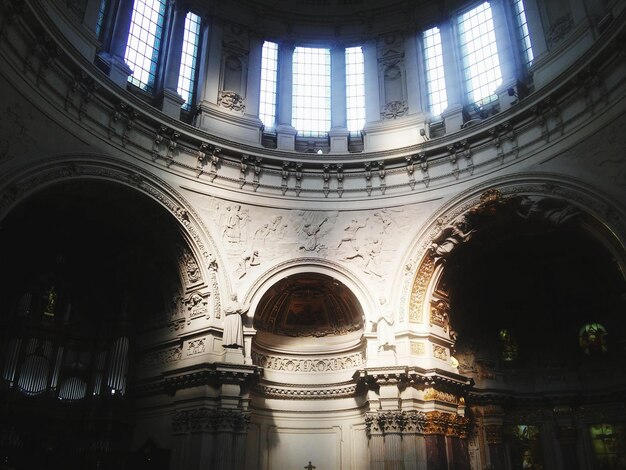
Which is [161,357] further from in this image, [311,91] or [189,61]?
[311,91]

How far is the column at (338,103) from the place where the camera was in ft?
Result: 74.8

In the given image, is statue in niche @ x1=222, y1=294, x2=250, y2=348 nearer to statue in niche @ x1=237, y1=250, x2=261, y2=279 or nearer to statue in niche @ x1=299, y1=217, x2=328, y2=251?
statue in niche @ x1=237, y1=250, x2=261, y2=279

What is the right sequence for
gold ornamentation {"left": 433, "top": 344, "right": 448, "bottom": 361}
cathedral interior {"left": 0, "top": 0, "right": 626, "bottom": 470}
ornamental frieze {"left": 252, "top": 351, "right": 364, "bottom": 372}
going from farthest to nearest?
1. ornamental frieze {"left": 252, "top": 351, "right": 364, "bottom": 372}
2. gold ornamentation {"left": 433, "top": 344, "right": 448, "bottom": 361}
3. cathedral interior {"left": 0, "top": 0, "right": 626, "bottom": 470}

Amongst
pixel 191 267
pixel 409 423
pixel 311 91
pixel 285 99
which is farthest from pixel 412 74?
pixel 409 423

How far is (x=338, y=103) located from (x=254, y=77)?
12.2 ft

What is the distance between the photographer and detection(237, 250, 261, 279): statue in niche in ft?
65.4

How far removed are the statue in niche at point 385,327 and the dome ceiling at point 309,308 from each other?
3.92 feet

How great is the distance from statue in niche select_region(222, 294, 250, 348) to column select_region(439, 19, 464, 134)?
1021 centimetres

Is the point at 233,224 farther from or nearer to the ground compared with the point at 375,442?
farther from the ground

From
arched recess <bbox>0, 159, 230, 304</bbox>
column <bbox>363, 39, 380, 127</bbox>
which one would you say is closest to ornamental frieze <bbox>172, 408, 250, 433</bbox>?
arched recess <bbox>0, 159, 230, 304</bbox>

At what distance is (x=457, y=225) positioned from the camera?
1970cm

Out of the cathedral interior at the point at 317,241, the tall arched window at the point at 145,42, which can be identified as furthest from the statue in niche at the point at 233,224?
the tall arched window at the point at 145,42

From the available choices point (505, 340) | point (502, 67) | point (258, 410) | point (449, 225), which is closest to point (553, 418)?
point (505, 340)

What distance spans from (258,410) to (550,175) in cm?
1288
